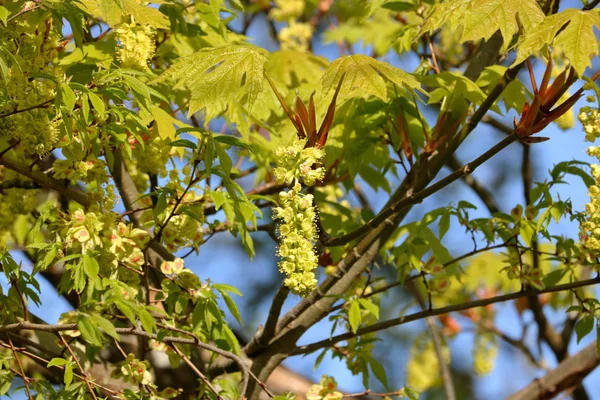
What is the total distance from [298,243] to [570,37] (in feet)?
2.38

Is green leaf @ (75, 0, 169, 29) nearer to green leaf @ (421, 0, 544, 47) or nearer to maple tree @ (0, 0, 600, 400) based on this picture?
maple tree @ (0, 0, 600, 400)

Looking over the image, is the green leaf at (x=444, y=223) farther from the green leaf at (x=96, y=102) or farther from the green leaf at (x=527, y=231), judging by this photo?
the green leaf at (x=96, y=102)

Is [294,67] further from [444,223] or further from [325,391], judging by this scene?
[325,391]

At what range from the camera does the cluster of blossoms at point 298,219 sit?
5.55 feet

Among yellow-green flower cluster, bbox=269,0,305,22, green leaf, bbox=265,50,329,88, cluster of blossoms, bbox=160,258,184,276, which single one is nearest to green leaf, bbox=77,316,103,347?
cluster of blossoms, bbox=160,258,184,276

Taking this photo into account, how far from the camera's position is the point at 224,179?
2.03m

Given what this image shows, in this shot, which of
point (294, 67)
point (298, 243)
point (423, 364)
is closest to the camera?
point (298, 243)

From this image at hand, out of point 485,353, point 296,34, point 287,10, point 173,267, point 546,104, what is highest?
point 287,10

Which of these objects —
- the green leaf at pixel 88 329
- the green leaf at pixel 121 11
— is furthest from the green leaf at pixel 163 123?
the green leaf at pixel 88 329

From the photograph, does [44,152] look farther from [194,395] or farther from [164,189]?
[194,395]

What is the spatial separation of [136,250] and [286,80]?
132 centimetres

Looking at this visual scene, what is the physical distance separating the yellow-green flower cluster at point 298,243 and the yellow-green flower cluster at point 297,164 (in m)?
0.04

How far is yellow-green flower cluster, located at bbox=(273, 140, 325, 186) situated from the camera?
5.71ft

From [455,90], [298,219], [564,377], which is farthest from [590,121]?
[564,377]
